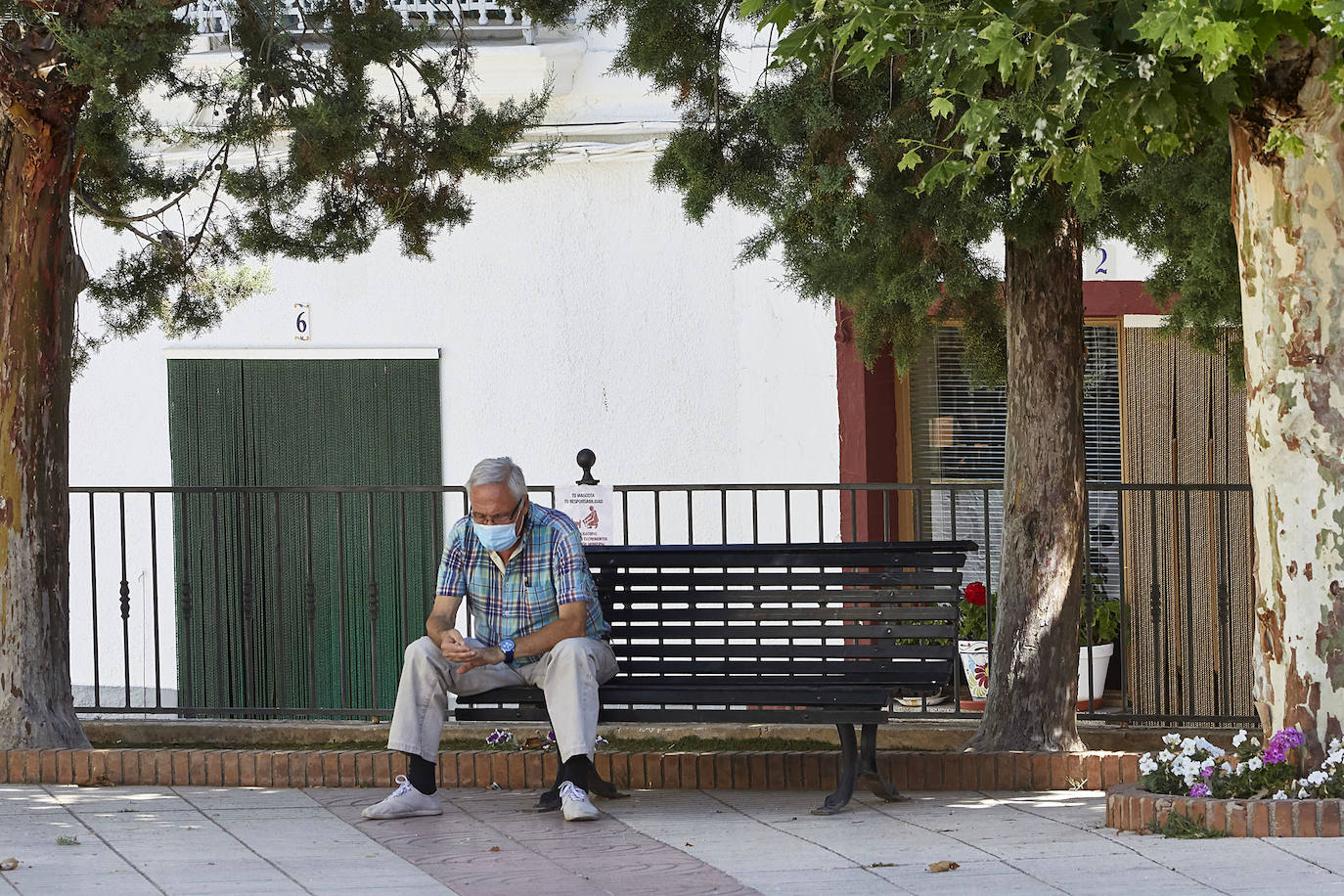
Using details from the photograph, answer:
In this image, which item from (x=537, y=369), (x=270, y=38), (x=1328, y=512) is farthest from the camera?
(x=537, y=369)

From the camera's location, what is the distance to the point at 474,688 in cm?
644

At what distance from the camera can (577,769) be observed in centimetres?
622

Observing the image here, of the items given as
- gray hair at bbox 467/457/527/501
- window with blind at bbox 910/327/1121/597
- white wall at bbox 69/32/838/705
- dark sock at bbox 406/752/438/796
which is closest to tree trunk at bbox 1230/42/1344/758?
gray hair at bbox 467/457/527/501

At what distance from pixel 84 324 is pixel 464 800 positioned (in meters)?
6.80

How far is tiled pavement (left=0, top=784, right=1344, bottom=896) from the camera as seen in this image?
5.26 m

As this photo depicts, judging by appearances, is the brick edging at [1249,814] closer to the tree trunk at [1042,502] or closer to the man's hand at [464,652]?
the tree trunk at [1042,502]

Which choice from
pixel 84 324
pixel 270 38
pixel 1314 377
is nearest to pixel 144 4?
pixel 270 38

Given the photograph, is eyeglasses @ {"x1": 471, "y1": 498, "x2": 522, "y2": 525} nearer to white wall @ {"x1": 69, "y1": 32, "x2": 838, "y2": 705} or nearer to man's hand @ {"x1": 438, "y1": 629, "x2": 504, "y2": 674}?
man's hand @ {"x1": 438, "y1": 629, "x2": 504, "y2": 674}

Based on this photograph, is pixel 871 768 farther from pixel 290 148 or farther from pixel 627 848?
pixel 290 148

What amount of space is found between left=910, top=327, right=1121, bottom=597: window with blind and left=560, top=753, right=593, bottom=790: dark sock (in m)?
4.77

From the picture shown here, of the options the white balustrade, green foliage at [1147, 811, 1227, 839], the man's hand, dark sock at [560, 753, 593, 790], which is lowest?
green foliage at [1147, 811, 1227, 839]

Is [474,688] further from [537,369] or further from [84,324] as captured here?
[84,324]

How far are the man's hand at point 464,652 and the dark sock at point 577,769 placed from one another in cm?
46

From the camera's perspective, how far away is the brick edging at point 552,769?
677 cm
